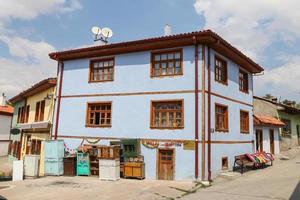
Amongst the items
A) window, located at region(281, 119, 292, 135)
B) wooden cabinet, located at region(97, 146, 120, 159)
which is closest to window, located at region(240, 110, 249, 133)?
wooden cabinet, located at region(97, 146, 120, 159)

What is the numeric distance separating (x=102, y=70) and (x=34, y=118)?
29.1 feet

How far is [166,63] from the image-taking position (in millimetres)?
15750

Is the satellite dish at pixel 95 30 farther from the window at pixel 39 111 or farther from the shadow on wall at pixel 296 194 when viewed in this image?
the shadow on wall at pixel 296 194

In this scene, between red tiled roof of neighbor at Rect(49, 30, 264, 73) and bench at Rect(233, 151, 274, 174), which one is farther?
bench at Rect(233, 151, 274, 174)

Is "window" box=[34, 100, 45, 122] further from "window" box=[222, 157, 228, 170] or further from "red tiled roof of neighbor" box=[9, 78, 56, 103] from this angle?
"window" box=[222, 157, 228, 170]

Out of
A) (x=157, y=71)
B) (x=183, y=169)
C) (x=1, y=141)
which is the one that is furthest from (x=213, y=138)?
(x=1, y=141)

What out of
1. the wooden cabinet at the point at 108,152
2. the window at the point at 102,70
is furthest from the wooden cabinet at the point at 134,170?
the window at the point at 102,70

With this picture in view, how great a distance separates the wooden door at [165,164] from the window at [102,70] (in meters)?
5.37

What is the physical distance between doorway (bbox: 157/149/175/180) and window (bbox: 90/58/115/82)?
538cm

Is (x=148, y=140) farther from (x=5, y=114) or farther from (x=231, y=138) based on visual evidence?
(x=5, y=114)

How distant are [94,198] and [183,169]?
498 centimetres

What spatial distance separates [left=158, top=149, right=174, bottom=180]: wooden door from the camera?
14641 mm

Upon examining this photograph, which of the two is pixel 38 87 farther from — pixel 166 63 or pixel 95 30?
pixel 166 63

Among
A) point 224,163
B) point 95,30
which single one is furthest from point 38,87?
point 224,163
